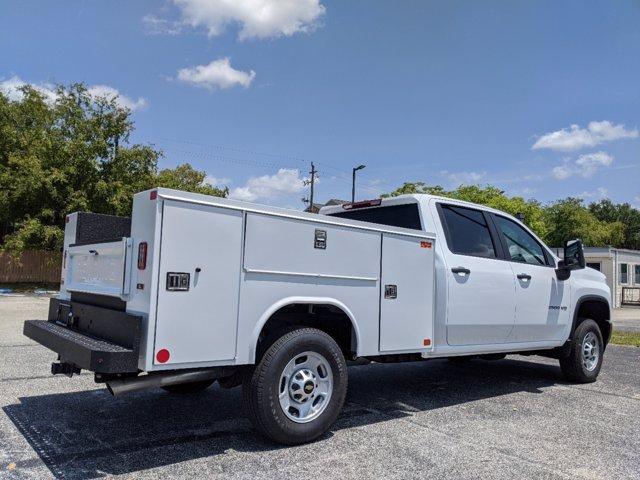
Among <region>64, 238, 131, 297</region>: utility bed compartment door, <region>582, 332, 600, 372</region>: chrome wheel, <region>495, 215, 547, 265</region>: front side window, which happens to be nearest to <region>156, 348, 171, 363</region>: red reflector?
<region>64, 238, 131, 297</region>: utility bed compartment door

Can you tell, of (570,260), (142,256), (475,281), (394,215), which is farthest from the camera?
(570,260)

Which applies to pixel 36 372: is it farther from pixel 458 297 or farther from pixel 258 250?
pixel 458 297

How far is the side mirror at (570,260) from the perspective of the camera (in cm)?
691

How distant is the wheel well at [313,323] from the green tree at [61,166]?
67.9 feet

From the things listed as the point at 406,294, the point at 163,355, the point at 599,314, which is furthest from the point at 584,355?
the point at 163,355

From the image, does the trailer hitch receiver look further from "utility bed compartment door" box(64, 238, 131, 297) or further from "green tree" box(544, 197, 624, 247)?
"green tree" box(544, 197, 624, 247)

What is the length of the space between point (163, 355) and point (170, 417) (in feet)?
5.66

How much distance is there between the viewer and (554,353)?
7266 millimetres

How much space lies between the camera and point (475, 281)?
5.89 metres

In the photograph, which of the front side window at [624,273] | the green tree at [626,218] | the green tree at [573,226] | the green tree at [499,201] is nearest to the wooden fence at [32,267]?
the green tree at [499,201]

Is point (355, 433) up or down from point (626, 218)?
down

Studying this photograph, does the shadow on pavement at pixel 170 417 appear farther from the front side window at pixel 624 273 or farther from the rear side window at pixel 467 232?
the front side window at pixel 624 273

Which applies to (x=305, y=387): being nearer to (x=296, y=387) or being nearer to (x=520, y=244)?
(x=296, y=387)

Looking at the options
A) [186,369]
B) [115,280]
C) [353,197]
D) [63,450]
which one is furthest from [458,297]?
[353,197]
